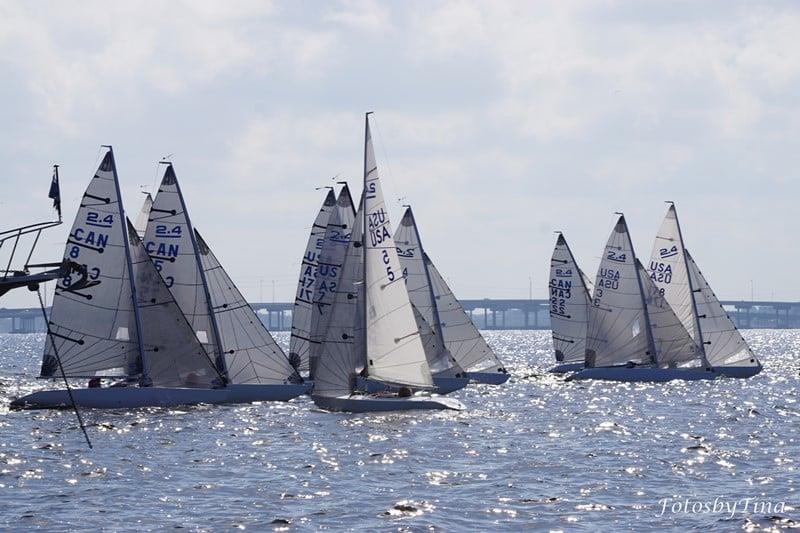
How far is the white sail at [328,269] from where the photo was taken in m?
60.7

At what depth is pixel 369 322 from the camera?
51156 mm

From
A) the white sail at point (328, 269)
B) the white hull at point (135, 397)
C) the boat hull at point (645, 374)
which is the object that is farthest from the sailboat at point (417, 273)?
the white hull at point (135, 397)

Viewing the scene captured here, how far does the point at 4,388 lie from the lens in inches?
3083

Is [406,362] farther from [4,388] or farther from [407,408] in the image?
[4,388]

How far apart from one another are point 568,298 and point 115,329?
4055 cm

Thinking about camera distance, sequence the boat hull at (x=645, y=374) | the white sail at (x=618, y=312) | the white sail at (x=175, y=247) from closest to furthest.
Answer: the white sail at (x=175, y=247) < the boat hull at (x=645, y=374) < the white sail at (x=618, y=312)

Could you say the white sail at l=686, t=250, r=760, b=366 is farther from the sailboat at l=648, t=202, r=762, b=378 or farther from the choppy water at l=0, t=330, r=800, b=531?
the choppy water at l=0, t=330, r=800, b=531

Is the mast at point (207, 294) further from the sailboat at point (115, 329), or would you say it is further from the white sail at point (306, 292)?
the white sail at point (306, 292)

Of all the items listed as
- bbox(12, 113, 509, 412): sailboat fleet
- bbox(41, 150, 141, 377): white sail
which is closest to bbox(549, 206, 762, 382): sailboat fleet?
bbox(12, 113, 509, 412): sailboat fleet

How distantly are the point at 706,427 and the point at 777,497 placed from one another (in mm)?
18798

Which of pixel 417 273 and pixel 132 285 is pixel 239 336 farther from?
pixel 417 273

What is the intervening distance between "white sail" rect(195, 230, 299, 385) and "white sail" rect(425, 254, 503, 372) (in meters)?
16.4

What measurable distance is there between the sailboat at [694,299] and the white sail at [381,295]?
32.8m

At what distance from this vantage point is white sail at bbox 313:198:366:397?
51.1 meters
